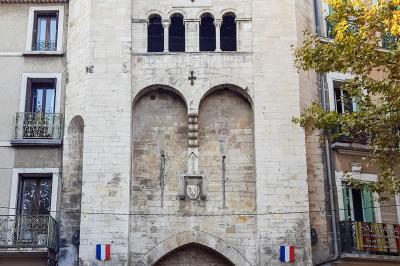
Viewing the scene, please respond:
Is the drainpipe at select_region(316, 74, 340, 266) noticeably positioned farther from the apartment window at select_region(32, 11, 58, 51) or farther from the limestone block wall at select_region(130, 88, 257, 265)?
the apartment window at select_region(32, 11, 58, 51)

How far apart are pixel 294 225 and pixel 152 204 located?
4486 mm

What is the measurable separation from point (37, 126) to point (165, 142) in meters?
4.30

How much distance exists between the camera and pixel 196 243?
21.9m

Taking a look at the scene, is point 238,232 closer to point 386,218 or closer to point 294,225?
point 294,225

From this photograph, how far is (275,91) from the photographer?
2284 centimetres

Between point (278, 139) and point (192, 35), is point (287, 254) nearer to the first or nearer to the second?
point (278, 139)

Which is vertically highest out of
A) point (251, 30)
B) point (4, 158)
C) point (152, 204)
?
point (251, 30)

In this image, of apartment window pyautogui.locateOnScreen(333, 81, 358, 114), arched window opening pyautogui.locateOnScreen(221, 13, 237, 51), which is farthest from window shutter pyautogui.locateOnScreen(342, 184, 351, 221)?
arched window opening pyautogui.locateOnScreen(221, 13, 237, 51)

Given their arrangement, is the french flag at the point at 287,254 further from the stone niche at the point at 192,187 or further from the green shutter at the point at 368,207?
the green shutter at the point at 368,207

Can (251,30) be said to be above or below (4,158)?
above

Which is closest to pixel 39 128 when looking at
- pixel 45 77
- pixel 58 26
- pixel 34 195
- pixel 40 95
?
pixel 40 95

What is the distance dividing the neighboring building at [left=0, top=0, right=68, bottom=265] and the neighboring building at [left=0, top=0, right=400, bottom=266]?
4cm

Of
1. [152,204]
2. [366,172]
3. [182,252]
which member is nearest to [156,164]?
[152,204]

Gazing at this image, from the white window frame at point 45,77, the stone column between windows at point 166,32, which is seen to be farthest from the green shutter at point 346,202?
the white window frame at point 45,77
